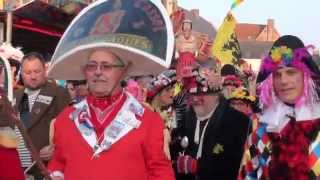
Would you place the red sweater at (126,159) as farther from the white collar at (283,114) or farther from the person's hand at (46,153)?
the person's hand at (46,153)

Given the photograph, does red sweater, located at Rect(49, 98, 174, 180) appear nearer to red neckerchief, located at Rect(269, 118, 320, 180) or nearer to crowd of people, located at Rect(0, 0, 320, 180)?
crowd of people, located at Rect(0, 0, 320, 180)

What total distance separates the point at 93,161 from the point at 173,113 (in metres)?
3.52

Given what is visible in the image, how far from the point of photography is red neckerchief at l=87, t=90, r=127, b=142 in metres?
4.12

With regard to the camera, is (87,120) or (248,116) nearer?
(87,120)

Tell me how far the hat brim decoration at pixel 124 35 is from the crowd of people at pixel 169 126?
0.22 feet

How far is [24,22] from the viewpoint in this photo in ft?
39.1

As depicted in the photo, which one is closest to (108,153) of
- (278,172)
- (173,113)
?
(278,172)

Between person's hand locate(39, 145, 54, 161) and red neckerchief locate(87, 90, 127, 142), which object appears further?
person's hand locate(39, 145, 54, 161)

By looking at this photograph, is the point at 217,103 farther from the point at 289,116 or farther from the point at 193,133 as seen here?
the point at 289,116

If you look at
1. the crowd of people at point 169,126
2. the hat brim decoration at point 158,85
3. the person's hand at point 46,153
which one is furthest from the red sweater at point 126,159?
the hat brim decoration at point 158,85

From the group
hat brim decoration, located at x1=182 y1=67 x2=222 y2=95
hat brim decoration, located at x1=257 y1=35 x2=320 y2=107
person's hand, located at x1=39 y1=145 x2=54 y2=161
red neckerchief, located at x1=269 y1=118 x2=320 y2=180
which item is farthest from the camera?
hat brim decoration, located at x1=182 y1=67 x2=222 y2=95

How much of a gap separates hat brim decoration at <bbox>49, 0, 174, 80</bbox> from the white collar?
41.0 inches

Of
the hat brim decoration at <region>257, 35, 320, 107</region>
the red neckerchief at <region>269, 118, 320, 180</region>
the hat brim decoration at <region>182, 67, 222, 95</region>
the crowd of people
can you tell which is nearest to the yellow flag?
the crowd of people

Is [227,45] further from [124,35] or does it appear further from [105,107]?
[105,107]
